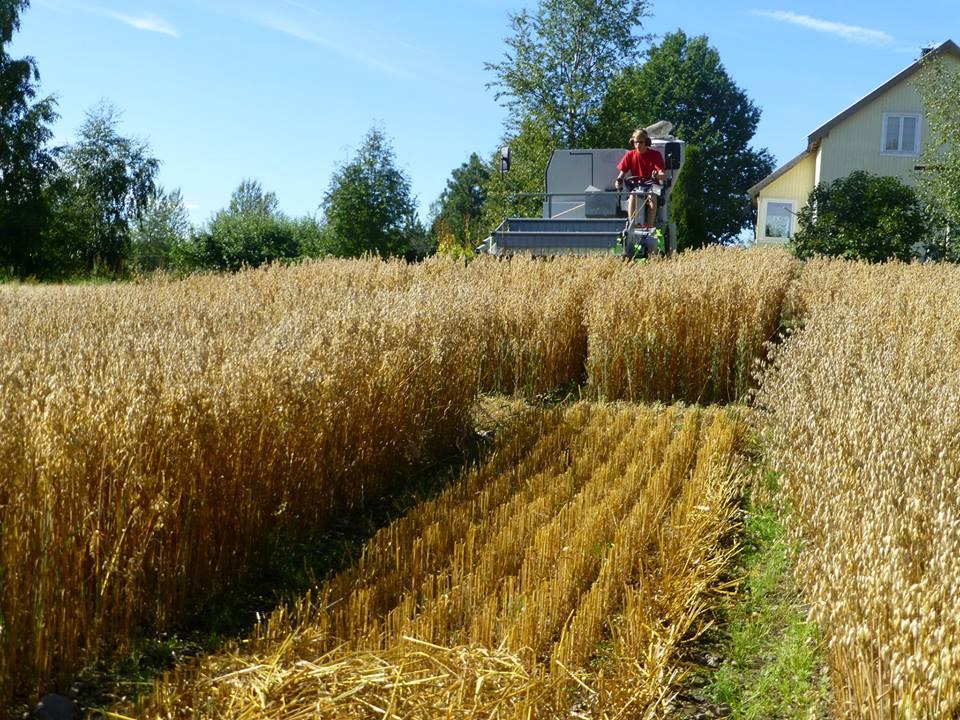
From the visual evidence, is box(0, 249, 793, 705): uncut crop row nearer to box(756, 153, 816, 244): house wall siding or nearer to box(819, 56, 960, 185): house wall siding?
box(819, 56, 960, 185): house wall siding

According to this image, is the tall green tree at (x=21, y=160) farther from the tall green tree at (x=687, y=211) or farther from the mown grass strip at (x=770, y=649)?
the mown grass strip at (x=770, y=649)

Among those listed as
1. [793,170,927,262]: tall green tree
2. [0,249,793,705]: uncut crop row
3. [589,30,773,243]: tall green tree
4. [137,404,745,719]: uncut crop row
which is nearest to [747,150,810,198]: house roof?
[589,30,773,243]: tall green tree

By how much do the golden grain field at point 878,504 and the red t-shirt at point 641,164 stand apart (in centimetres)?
716

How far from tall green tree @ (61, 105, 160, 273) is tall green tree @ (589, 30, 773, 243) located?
1023 inches

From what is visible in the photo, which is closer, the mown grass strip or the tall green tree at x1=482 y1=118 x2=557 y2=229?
the mown grass strip

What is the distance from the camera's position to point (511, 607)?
3.93 metres

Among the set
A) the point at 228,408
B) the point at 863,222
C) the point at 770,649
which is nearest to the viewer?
the point at 770,649

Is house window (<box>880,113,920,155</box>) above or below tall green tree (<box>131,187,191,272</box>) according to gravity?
above

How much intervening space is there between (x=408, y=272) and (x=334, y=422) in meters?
7.45

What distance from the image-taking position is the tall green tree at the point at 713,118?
51.7 meters

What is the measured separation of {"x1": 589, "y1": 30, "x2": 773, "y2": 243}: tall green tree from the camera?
2034 inches

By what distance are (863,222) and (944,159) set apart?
642cm

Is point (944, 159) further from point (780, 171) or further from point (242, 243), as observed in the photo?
point (242, 243)

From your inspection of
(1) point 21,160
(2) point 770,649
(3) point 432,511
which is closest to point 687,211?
(1) point 21,160
